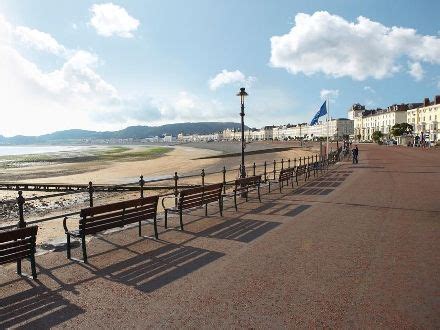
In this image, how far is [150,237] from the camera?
8.38 metres

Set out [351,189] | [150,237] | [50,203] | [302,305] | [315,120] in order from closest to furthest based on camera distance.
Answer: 1. [302,305]
2. [150,237]
3. [351,189]
4. [50,203]
5. [315,120]

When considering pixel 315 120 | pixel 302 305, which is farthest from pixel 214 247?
pixel 315 120

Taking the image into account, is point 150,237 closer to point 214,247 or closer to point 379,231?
point 214,247

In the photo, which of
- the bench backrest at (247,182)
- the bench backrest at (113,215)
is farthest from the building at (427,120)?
the bench backrest at (113,215)

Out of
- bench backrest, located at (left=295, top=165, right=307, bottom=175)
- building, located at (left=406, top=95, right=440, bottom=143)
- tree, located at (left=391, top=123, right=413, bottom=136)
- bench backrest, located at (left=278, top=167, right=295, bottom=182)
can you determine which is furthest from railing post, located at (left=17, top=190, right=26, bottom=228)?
tree, located at (left=391, top=123, right=413, bottom=136)

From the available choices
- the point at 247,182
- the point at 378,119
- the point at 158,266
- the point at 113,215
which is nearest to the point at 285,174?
the point at 247,182

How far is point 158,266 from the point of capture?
648 centimetres

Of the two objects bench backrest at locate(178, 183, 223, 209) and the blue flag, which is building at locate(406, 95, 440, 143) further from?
bench backrest at locate(178, 183, 223, 209)

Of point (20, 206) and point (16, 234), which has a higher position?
point (20, 206)

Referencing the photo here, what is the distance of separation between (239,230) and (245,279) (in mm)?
3149

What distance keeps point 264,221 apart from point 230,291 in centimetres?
467

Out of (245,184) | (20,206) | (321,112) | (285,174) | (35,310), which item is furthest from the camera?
(321,112)

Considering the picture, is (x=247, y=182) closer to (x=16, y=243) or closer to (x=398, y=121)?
(x=16, y=243)

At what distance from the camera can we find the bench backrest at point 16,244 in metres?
5.54
